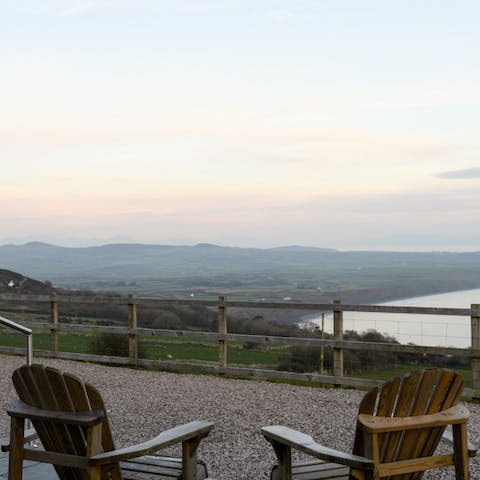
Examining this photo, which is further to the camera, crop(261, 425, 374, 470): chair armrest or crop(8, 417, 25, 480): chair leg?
crop(8, 417, 25, 480): chair leg

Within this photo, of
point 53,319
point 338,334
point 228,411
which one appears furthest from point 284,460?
point 53,319

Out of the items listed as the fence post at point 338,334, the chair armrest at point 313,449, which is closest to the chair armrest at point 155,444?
the chair armrest at point 313,449

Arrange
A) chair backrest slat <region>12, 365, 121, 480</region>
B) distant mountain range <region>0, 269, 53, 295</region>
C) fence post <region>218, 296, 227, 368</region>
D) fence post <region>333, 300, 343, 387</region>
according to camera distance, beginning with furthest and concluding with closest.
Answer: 1. distant mountain range <region>0, 269, 53, 295</region>
2. fence post <region>218, 296, 227, 368</region>
3. fence post <region>333, 300, 343, 387</region>
4. chair backrest slat <region>12, 365, 121, 480</region>

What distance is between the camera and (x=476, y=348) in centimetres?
962

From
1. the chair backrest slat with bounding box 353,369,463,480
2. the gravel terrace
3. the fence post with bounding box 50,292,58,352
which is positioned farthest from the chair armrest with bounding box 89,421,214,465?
the fence post with bounding box 50,292,58,352

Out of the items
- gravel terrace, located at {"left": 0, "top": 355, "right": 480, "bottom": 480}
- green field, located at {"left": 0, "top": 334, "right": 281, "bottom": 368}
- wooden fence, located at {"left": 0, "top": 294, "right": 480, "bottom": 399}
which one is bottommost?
green field, located at {"left": 0, "top": 334, "right": 281, "bottom": 368}

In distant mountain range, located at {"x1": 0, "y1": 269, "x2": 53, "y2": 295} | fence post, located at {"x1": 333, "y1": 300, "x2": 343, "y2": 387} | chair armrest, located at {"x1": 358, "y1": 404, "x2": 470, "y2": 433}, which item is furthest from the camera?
distant mountain range, located at {"x1": 0, "y1": 269, "x2": 53, "y2": 295}

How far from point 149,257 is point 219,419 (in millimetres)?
141899

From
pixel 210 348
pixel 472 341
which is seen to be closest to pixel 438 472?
pixel 472 341

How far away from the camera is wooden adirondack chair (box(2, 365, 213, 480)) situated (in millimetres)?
3693

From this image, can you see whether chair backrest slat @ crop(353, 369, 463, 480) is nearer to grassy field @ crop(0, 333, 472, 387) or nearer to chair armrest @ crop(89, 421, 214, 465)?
chair armrest @ crop(89, 421, 214, 465)

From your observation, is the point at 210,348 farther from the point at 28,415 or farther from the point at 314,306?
the point at 28,415

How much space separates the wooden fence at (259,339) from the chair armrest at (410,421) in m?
5.92

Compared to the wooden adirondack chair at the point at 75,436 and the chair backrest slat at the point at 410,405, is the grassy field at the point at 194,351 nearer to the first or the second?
the chair backrest slat at the point at 410,405
